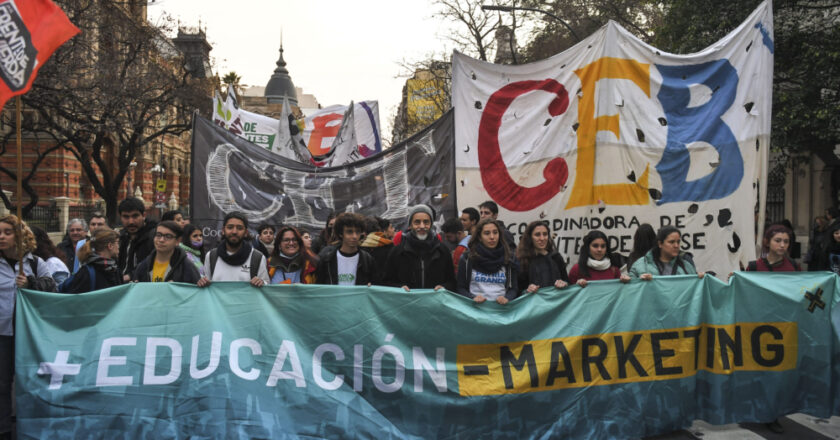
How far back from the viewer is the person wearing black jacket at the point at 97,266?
4.56 m

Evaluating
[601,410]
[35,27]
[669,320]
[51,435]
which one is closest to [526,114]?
[669,320]

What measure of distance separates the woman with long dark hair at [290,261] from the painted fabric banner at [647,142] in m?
1.92

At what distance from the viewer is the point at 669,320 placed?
4699mm

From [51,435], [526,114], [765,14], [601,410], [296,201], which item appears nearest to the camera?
[51,435]

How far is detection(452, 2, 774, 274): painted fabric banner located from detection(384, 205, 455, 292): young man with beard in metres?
1.25

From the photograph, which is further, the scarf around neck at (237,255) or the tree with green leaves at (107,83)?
the tree with green leaves at (107,83)

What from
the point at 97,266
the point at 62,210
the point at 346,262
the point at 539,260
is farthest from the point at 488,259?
the point at 62,210

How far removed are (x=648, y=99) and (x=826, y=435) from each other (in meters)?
2.91

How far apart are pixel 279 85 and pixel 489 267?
104m

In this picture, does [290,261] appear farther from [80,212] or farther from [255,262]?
[80,212]

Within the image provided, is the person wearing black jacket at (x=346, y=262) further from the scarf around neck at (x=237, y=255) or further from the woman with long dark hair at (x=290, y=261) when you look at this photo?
the scarf around neck at (x=237, y=255)

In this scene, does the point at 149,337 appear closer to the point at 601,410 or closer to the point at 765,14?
the point at 601,410

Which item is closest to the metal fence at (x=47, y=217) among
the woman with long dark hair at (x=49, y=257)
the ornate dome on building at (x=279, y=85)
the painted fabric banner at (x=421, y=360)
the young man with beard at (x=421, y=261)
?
the woman with long dark hair at (x=49, y=257)

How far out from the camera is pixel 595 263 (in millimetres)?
5023
